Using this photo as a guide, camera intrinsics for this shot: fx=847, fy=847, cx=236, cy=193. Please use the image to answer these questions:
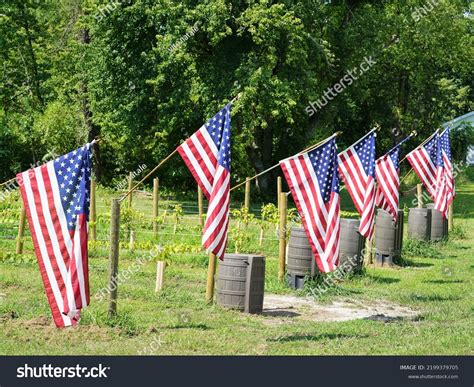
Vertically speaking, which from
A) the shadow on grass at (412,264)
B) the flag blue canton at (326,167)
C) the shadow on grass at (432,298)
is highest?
the flag blue canton at (326,167)

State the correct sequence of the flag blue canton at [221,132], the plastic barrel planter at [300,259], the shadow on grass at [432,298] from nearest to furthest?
the flag blue canton at [221,132] < the shadow on grass at [432,298] < the plastic barrel planter at [300,259]

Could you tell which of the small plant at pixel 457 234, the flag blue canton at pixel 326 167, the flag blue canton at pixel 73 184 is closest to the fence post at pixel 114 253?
the flag blue canton at pixel 73 184

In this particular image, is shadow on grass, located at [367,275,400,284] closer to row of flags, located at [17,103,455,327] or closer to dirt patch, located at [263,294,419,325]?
row of flags, located at [17,103,455,327]

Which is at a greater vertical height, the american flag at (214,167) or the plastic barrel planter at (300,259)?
the american flag at (214,167)

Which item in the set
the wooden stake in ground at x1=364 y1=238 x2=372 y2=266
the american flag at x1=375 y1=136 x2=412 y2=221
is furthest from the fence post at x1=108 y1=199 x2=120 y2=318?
the wooden stake in ground at x1=364 y1=238 x2=372 y2=266

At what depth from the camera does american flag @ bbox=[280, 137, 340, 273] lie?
1317cm

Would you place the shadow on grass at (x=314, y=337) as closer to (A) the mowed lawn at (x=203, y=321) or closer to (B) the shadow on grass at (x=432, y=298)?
(A) the mowed lawn at (x=203, y=321)

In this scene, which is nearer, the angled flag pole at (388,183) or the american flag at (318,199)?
the american flag at (318,199)

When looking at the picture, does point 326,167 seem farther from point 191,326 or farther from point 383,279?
point 383,279

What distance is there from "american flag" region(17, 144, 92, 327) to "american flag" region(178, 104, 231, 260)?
6.72 ft

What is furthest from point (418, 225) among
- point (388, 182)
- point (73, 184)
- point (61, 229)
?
point (61, 229)

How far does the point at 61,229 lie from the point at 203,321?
279 cm

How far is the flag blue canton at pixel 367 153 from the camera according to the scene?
17000 mm

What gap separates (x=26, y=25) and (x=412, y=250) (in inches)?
1159
